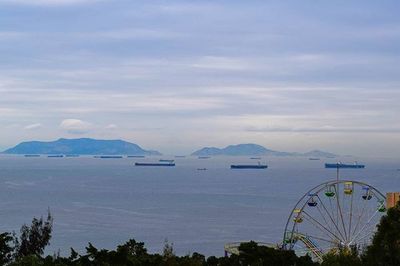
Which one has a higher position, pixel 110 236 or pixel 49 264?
pixel 49 264

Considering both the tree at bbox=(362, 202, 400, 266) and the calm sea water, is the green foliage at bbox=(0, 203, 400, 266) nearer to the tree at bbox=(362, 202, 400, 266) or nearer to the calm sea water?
the tree at bbox=(362, 202, 400, 266)

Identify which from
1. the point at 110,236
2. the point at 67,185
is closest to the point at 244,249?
the point at 110,236

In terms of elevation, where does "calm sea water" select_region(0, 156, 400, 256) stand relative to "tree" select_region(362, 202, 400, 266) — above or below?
below

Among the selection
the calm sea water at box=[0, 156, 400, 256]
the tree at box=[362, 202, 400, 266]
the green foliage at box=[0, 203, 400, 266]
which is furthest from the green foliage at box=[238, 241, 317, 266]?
the calm sea water at box=[0, 156, 400, 256]

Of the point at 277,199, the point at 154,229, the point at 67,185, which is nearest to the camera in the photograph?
the point at 154,229

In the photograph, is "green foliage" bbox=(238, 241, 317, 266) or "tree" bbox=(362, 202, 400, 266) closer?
"tree" bbox=(362, 202, 400, 266)

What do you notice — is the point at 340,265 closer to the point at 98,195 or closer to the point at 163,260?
the point at 163,260

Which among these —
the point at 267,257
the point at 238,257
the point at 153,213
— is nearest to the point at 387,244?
the point at 267,257

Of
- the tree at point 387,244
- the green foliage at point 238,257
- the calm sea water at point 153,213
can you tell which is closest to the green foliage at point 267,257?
the green foliage at point 238,257
